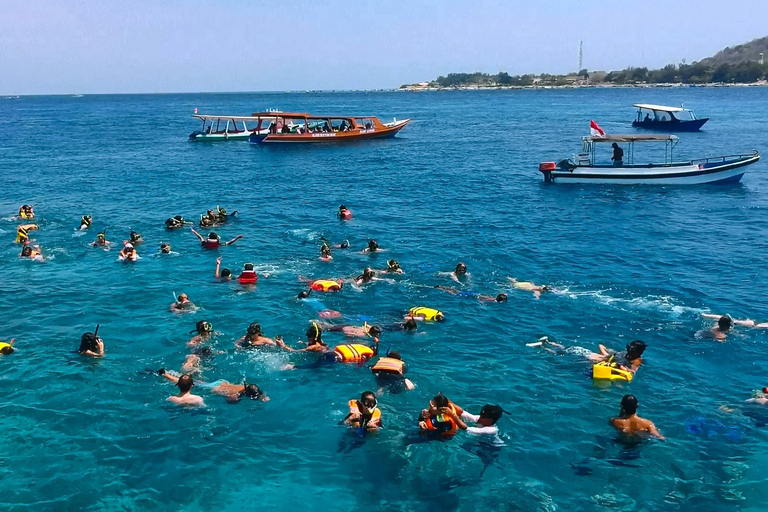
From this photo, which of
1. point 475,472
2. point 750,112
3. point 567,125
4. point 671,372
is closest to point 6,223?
point 475,472

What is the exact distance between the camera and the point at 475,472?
13.8 metres

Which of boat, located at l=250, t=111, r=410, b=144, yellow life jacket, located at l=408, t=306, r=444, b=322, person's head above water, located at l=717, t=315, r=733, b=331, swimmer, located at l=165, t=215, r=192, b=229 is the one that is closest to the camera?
person's head above water, located at l=717, t=315, r=733, b=331

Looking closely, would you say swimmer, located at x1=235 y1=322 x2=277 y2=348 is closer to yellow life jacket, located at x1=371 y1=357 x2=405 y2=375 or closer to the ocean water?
the ocean water

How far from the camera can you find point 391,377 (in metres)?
17.2

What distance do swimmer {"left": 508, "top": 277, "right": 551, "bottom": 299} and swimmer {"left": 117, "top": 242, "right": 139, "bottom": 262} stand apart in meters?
18.5

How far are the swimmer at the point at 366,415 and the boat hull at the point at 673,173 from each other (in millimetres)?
38295

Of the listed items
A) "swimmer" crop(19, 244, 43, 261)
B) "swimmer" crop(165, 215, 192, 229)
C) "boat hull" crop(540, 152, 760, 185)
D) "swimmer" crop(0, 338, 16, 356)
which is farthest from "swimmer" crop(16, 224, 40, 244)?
"boat hull" crop(540, 152, 760, 185)

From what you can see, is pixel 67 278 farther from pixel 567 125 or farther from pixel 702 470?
pixel 567 125

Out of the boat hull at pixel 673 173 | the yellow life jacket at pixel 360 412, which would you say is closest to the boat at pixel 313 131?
the boat hull at pixel 673 173

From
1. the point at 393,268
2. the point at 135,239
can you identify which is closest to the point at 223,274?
the point at 393,268

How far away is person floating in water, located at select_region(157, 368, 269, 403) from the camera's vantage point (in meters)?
16.6

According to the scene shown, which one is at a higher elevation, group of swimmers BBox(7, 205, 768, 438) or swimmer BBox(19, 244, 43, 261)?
swimmer BBox(19, 244, 43, 261)

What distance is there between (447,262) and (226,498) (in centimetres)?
1825

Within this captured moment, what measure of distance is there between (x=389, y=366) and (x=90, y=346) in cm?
984
